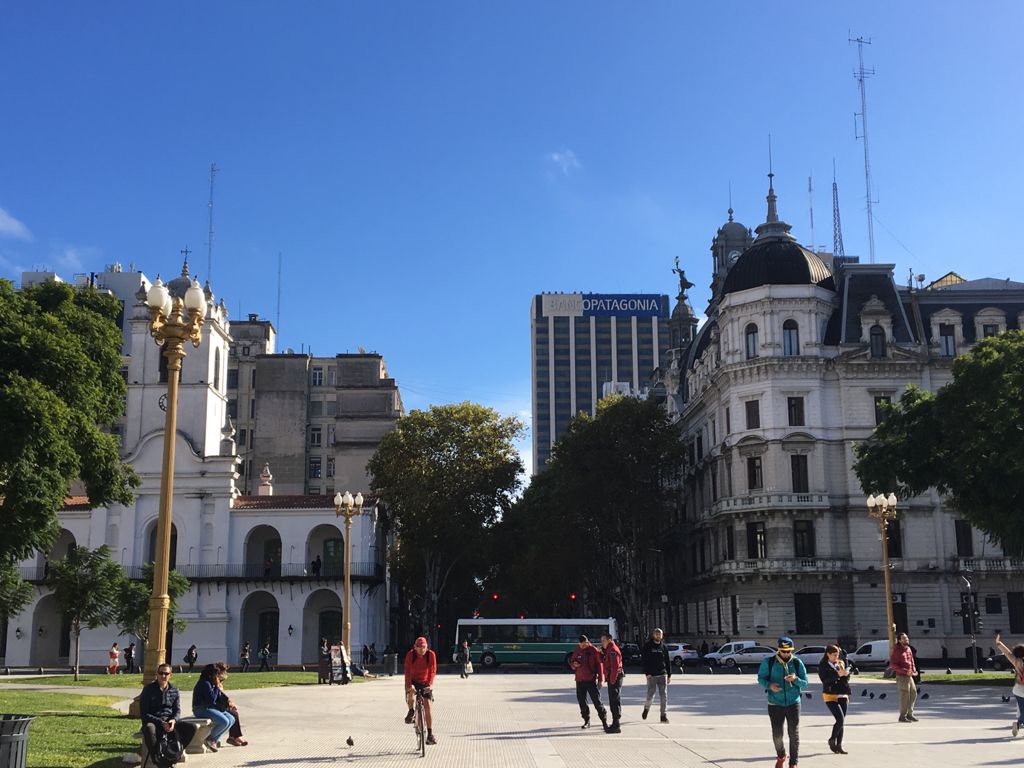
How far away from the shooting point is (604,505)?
61312mm

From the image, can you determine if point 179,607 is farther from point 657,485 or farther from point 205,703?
point 205,703

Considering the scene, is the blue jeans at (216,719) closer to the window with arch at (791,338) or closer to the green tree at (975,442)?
the green tree at (975,442)

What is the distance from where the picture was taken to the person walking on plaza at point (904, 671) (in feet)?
67.5

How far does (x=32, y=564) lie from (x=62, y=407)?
1374 inches

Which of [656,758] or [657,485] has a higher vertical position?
[657,485]

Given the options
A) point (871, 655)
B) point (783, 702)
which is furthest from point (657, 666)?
point (871, 655)

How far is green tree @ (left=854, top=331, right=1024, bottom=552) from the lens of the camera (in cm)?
3344

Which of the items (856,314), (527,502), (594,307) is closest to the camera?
(856,314)

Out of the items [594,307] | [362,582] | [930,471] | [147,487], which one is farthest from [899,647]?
[594,307]

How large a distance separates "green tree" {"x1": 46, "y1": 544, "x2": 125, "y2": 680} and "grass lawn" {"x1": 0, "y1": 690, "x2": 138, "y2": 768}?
14.3 m

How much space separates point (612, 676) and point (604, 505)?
42201 millimetres

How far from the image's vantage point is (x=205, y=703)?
656 inches

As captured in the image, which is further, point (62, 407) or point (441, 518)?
point (441, 518)

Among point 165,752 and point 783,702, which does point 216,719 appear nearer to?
point 165,752
